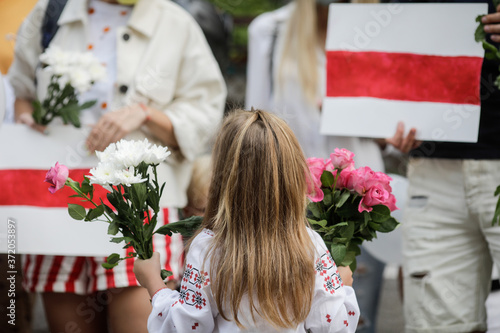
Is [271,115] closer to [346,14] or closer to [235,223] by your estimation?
[235,223]

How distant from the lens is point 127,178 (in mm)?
1873

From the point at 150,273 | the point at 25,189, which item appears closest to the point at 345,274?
the point at 150,273

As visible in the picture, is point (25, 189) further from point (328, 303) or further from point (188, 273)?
point (328, 303)

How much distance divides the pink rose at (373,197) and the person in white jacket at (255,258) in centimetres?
18

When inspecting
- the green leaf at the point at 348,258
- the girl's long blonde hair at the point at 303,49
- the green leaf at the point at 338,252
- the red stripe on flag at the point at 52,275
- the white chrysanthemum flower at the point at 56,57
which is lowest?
the red stripe on flag at the point at 52,275

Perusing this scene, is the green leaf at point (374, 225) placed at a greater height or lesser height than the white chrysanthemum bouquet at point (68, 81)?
lesser

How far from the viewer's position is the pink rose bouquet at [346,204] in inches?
81.0

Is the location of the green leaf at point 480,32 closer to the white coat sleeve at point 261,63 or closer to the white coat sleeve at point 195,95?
the white coat sleeve at point 195,95

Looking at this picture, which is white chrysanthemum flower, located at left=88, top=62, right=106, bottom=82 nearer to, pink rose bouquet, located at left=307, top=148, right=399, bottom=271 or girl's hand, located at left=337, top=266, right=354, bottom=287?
pink rose bouquet, located at left=307, top=148, right=399, bottom=271

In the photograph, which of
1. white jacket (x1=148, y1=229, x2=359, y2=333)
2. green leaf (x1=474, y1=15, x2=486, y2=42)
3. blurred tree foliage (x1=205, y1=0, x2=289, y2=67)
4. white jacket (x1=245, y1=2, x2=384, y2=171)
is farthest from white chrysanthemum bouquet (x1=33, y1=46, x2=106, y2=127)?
blurred tree foliage (x1=205, y1=0, x2=289, y2=67)

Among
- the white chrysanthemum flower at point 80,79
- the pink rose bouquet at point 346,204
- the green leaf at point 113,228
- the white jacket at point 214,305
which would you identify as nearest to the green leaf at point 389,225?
the pink rose bouquet at point 346,204

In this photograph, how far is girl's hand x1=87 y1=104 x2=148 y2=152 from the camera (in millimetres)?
2559

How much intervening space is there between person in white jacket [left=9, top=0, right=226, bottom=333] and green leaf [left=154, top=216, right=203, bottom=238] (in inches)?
19.0

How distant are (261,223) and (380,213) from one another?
375 mm
